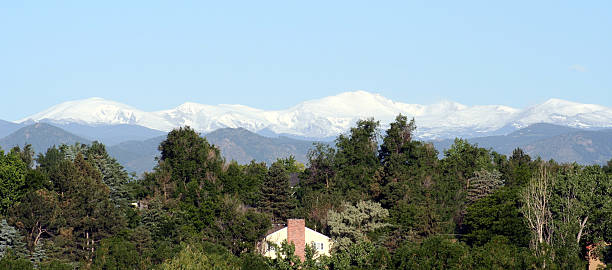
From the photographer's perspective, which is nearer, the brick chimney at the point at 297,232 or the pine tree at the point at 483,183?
the brick chimney at the point at 297,232

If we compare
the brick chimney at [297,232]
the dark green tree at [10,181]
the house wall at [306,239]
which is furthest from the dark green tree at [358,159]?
the dark green tree at [10,181]

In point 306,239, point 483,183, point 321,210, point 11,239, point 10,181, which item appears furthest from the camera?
point 483,183

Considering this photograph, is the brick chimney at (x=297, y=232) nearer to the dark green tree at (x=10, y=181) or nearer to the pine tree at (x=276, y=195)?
the pine tree at (x=276, y=195)

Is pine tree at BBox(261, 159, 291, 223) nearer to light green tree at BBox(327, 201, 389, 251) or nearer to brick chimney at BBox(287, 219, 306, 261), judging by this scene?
light green tree at BBox(327, 201, 389, 251)

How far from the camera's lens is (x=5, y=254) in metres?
85.4

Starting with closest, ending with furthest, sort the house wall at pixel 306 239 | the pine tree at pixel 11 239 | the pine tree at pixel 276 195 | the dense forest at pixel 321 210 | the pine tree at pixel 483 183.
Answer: the dense forest at pixel 321 210 → the pine tree at pixel 11 239 → the house wall at pixel 306 239 → the pine tree at pixel 276 195 → the pine tree at pixel 483 183

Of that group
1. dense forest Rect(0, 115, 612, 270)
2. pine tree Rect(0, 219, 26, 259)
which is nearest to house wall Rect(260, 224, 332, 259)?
dense forest Rect(0, 115, 612, 270)

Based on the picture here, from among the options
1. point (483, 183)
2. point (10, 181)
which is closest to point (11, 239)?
point (10, 181)

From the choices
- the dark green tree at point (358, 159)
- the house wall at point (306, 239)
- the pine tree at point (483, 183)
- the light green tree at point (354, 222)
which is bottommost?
the house wall at point (306, 239)

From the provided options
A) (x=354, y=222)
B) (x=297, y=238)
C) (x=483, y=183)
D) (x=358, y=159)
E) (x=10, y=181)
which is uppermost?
(x=358, y=159)

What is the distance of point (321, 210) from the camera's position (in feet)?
352

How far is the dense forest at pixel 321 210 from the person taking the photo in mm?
74250

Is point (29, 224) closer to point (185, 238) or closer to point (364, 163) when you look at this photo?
point (185, 238)

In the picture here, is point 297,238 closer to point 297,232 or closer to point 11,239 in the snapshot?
point 297,232
